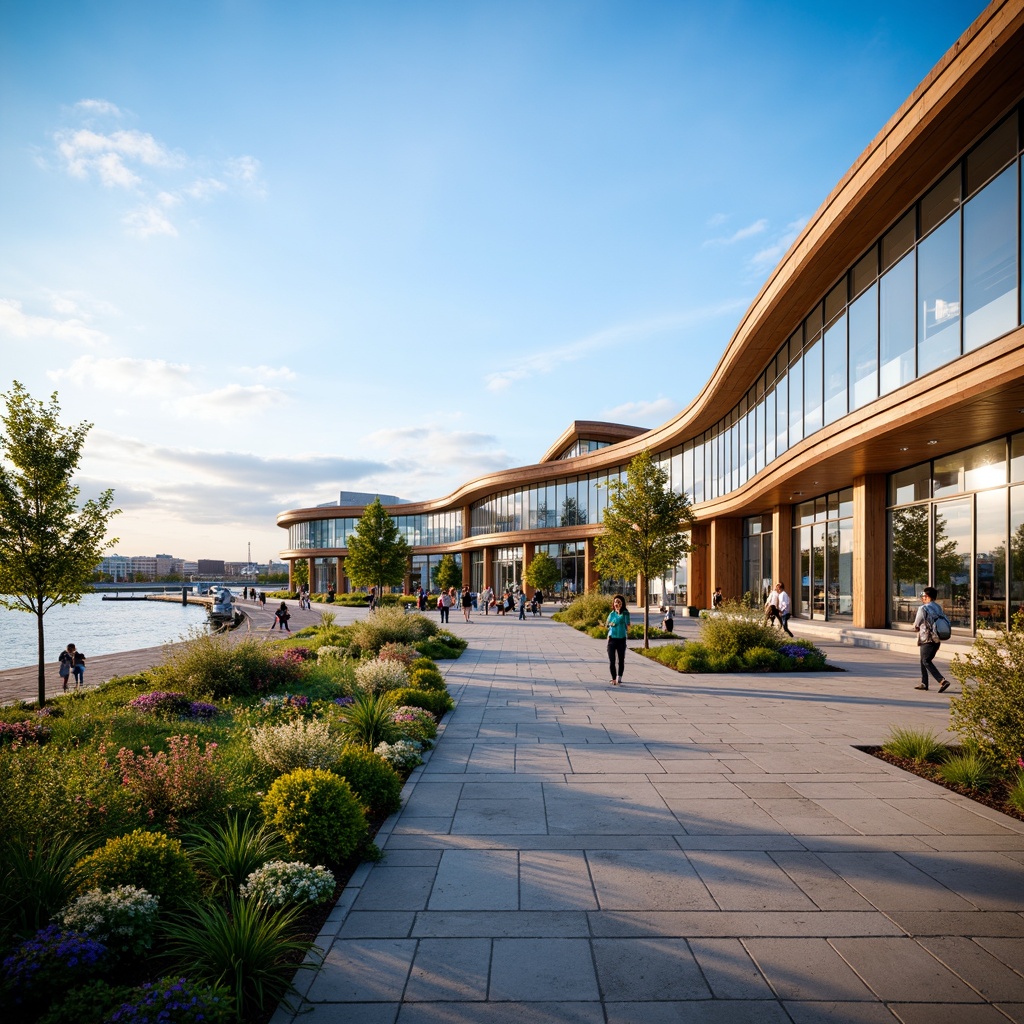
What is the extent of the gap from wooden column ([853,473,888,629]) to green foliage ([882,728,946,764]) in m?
13.0

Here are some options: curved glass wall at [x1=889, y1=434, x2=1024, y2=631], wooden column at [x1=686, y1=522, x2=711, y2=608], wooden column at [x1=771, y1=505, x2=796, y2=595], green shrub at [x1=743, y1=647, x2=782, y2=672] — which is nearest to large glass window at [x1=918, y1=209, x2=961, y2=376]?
curved glass wall at [x1=889, y1=434, x2=1024, y2=631]

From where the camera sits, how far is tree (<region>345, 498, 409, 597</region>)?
4100 centimetres

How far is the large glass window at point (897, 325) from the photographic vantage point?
47.3 feet

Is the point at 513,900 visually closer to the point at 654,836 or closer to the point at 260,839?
the point at 654,836

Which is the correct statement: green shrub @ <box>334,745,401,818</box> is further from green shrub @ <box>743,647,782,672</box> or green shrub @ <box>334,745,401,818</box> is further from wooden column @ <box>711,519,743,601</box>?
wooden column @ <box>711,519,743,601</box>

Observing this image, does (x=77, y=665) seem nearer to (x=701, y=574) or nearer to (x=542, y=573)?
(x=701, y=574)

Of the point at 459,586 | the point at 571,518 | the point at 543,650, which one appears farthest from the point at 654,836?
the point at 459,586

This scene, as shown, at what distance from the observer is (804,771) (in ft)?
21.6

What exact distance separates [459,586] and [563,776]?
5632cm

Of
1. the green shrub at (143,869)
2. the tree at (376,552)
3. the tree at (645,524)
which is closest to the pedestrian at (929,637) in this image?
the tree at (645,524)

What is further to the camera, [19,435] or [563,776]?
[19,435]

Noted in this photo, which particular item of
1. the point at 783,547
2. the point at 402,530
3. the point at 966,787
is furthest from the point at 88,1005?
the point at 402,530

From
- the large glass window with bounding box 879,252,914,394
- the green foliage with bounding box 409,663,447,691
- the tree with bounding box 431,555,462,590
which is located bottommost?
the tree with bounding box 431,555,462,590

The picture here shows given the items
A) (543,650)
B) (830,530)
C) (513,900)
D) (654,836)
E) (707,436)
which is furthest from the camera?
(707,436)
